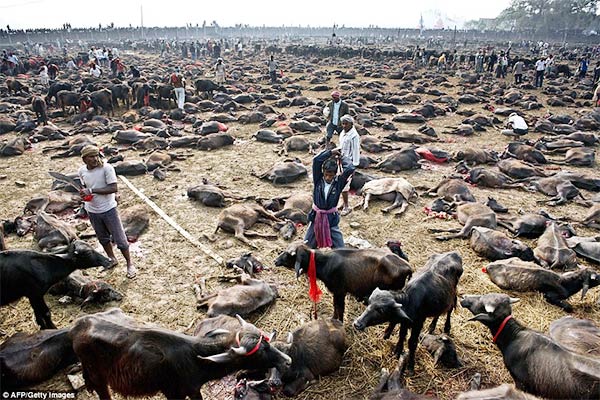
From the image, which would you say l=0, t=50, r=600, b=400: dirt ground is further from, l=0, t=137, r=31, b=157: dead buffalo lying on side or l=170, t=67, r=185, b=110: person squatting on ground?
l=170, t=67, r=185, b=110: person squatting on ground

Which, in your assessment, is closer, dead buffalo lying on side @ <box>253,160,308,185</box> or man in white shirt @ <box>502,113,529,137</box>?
dead buffalo lying on side @ <box>253,160,308,185</box>

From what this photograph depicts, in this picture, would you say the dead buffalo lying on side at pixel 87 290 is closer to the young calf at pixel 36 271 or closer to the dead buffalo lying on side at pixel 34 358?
the young calf at pixel 36 271

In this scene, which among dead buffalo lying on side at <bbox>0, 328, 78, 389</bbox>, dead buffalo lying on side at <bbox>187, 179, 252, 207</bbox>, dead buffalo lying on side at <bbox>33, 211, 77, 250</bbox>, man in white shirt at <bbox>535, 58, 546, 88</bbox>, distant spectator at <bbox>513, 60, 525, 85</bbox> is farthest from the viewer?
distant spectator at <bbox>513, 60, 525, 85</bbox>

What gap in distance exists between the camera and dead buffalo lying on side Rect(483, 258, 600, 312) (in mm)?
6074

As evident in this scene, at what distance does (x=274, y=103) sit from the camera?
21312mm

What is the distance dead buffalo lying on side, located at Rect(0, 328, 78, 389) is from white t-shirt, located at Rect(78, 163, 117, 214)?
2229mm

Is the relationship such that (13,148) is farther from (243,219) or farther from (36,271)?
(36,271)

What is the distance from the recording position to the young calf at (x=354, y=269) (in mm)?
5336

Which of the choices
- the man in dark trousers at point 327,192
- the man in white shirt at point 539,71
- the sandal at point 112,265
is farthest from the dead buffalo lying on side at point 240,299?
the man in white shirt at point 539,71

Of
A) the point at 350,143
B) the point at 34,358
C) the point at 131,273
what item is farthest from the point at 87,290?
the point at 350,143

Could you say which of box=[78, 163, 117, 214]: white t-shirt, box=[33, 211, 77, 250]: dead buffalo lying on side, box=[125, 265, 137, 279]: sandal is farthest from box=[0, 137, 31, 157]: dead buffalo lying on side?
box=[125, 265, 137, 279]: sandal

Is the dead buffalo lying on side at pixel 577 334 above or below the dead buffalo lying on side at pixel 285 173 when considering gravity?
below

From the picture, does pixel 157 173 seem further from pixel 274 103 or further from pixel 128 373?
pixel 274 103

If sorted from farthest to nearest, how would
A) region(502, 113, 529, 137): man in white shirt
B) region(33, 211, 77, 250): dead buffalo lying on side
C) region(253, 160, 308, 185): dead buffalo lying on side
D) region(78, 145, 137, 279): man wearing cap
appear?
1. region(502, 113, 529, 137): man in white shirt
2. region(253, 160, 308, 185): dead buffalo lying on side
3. region(33, 211, 77, 250): dead buffalo lying on side
4. region(78, 145, 137, 279): man wearing cap
